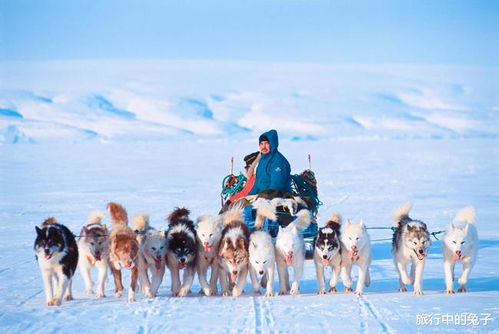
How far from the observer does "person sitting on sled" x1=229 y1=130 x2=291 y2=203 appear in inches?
350

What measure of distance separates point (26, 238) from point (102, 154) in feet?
80.6

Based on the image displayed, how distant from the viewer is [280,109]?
70.6 m

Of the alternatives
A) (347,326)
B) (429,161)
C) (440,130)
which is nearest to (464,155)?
(429,161)

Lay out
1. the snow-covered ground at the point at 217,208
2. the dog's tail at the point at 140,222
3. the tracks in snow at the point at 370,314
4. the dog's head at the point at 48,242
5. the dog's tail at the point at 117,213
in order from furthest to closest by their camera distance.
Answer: the dog's tail at the point at 117,213
the dog's tail at the point at 140,222
the dog's head at the point at 48,242
the snow-covered ground at the point at 217,208
the tracks in snow at the point at 370,314

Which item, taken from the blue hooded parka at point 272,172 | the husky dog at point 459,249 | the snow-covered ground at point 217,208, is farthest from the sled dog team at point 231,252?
the blue hooded parka at point 272,172

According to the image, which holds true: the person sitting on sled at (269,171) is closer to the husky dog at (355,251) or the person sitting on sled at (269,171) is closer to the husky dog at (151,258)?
the husky dog at (355,251)

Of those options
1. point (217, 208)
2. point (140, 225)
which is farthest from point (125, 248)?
point (217, 208)

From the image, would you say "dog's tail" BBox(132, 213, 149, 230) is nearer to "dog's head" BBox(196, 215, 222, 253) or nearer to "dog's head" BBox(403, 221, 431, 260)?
"dog's head" BBox(196, 215, 222, 253)

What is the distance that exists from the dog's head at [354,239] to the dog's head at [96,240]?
2.30 metres

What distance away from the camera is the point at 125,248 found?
7004 mm

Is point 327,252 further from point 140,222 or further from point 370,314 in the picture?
point 140,222

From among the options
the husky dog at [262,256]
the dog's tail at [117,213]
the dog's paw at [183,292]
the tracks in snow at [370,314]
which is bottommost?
the tracks in snow at [370,314]

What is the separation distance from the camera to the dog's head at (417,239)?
7246 millimetres

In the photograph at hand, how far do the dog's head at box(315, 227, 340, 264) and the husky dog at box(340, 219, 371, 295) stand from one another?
96mm
